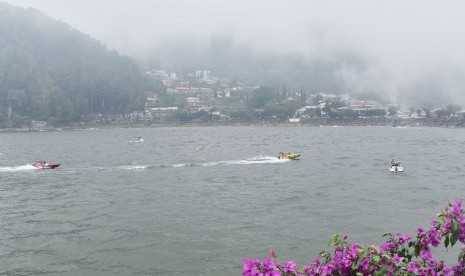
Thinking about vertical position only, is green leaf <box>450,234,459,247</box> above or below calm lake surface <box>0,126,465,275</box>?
above

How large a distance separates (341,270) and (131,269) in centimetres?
1624

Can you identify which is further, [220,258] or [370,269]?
[220,258]

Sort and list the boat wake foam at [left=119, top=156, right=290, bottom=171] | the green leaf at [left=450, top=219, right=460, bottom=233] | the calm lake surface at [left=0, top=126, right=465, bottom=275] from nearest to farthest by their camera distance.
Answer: the green leaf at [left=450, top=219, right=460, bottom=233], the calm lake surface at [left=0, top=126, right=465, bottom=275], the boat wake foam at [left=119, top=156, right=290, bottom=171]

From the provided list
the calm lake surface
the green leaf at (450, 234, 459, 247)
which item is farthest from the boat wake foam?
the green leaf at (450, 234, 459, 247)

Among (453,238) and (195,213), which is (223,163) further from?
(453,238)

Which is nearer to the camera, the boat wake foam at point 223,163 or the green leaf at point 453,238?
the green leaf at point 453,238

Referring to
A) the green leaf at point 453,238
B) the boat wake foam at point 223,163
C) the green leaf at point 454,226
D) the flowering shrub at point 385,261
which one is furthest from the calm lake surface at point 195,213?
the green leaf at point 454,226

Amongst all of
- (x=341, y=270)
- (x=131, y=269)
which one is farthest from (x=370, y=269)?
(x=131, y=269)

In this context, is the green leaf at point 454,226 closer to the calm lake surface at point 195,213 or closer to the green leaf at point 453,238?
the green leaf at point 453,238

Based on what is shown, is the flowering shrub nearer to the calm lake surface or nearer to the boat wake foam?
the calm lake surface

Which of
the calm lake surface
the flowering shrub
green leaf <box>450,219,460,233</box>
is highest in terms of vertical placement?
green leaf <box>450,219,460,233</box>

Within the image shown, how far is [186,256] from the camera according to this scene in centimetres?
2175

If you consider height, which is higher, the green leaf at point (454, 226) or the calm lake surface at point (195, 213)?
the green leaf at point (454, 226)

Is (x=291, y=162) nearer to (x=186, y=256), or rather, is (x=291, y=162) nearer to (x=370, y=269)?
(x=186, y=256)
